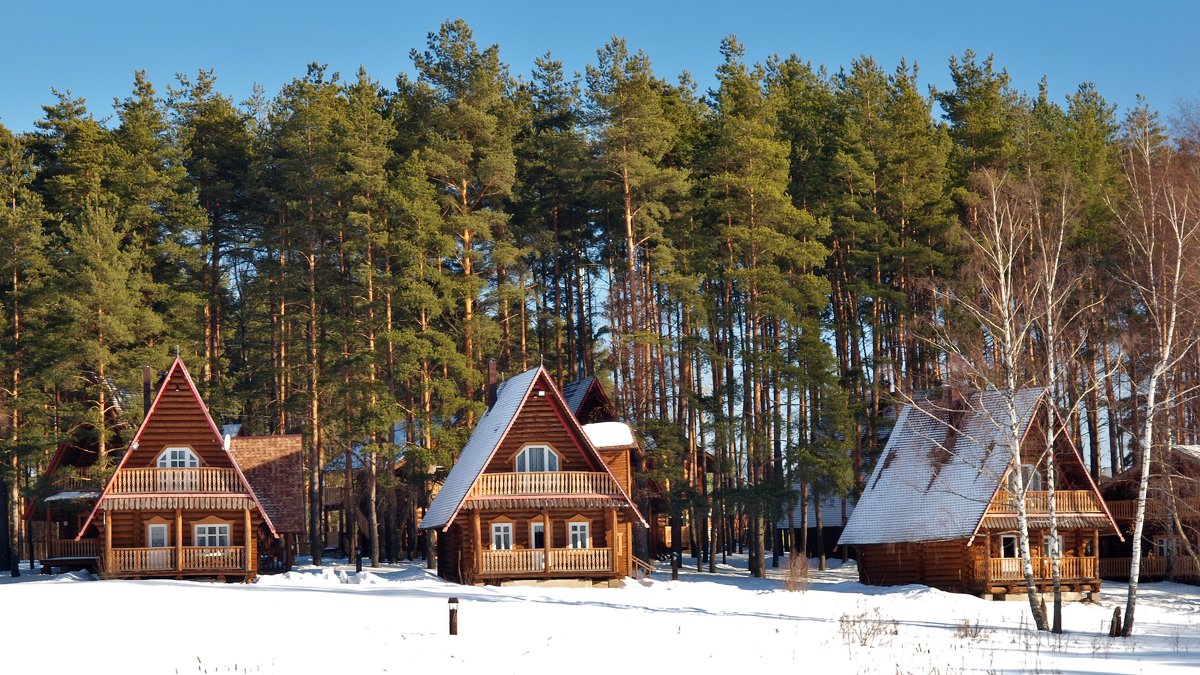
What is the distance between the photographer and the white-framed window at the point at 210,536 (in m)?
46.5

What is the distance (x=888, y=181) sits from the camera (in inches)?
2328

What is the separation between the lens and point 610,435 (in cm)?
4897

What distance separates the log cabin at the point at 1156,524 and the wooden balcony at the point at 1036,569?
1.77 meters

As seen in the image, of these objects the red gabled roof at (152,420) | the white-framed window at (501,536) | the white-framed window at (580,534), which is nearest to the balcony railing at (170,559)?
the red gabled roof at (152,420)

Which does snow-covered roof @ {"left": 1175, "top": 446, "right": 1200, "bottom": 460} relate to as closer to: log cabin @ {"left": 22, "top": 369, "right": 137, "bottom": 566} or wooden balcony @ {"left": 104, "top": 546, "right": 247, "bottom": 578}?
wooden balcony @ {"left": 104, "top": 546, "right": 247, "bottom": 578}

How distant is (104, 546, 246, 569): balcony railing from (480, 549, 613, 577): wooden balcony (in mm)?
8176

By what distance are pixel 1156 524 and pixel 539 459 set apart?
77.9ft

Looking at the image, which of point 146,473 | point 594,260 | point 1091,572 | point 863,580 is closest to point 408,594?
point 146,473

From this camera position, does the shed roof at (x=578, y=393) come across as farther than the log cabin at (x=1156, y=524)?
Yes

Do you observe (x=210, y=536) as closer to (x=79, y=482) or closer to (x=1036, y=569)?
(x=79, y=482)

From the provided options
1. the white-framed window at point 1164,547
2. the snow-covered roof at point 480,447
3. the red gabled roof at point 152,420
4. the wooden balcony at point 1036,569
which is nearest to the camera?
the red gabled roof at point 152,420

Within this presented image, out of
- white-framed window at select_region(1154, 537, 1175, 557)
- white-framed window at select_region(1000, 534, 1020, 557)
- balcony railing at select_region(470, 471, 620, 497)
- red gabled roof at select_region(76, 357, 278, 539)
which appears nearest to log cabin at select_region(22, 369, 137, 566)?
red gabled roof at select_region(76, 357, 278, 539)

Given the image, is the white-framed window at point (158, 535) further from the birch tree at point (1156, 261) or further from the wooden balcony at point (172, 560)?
the birch tree at point (1156, 261)

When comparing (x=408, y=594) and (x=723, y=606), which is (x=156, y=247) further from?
(x=723, y=606)
